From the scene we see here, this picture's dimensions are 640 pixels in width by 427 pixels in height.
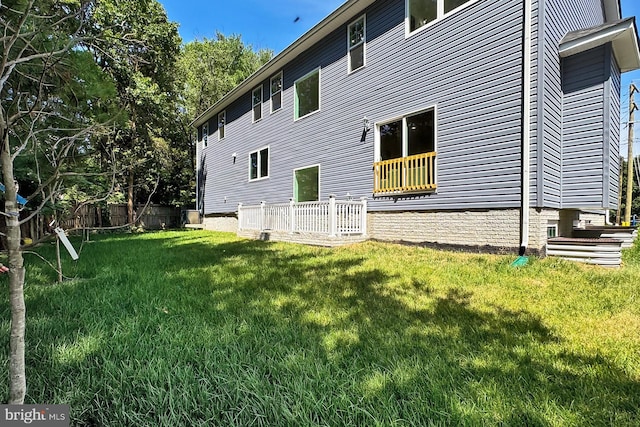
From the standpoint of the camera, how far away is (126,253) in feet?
23.1

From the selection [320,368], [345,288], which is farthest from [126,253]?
[320,368]

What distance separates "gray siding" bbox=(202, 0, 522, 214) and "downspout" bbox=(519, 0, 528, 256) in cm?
12

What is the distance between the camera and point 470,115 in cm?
626

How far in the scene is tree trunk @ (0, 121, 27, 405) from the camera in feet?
4.38

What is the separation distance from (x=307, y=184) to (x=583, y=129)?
7040 mm

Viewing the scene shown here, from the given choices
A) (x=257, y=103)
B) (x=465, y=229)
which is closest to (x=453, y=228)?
(x=465, y=229)

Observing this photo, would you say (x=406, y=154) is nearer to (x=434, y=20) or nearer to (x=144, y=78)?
(x=434, y=20)

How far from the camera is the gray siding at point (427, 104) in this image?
5.80 metres

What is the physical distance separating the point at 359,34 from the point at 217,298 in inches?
316

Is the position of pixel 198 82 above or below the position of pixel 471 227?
above

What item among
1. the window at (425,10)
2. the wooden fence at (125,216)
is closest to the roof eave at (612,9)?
the window at (425,10)

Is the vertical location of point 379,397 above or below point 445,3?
below

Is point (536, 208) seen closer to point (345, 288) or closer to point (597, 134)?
point (597, 134)

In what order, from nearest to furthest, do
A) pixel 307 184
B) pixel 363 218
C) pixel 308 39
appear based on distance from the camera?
pixel 363 218 → pixel 308 39 → pixel 307 184
